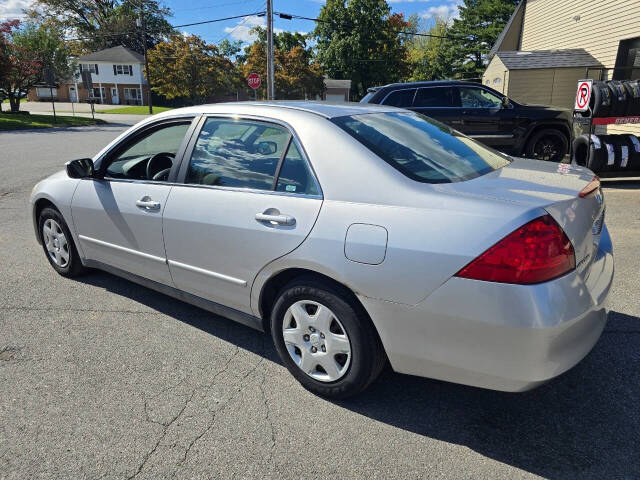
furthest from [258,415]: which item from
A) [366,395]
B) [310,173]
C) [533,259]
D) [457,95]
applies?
[457,95]

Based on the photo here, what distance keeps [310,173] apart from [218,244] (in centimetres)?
77

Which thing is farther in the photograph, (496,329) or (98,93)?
(98,93)

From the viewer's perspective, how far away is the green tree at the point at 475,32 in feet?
132

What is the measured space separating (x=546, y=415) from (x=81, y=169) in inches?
146

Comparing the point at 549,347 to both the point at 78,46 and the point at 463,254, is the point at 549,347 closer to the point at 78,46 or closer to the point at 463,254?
the point at 463,254

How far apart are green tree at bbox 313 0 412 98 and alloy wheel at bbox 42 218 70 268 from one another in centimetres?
5188

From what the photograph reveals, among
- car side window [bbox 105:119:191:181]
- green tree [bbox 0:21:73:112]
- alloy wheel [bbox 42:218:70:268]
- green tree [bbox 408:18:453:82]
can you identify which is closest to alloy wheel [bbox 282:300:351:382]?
car side window [bbox 105:119:191:181]

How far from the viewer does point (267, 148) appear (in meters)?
2.96

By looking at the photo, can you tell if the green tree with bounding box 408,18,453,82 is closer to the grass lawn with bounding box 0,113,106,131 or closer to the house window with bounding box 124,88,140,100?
the grass lawn with bounding box 0,113,106,131

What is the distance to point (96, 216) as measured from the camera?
152 inches

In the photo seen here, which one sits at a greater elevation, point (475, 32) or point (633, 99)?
point (475, 32)

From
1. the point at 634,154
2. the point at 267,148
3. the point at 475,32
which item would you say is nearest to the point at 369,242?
the point at 267,148

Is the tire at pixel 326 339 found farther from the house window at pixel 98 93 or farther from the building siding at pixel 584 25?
the house window at pixel 98 93

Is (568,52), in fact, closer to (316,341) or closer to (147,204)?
(147,204)
